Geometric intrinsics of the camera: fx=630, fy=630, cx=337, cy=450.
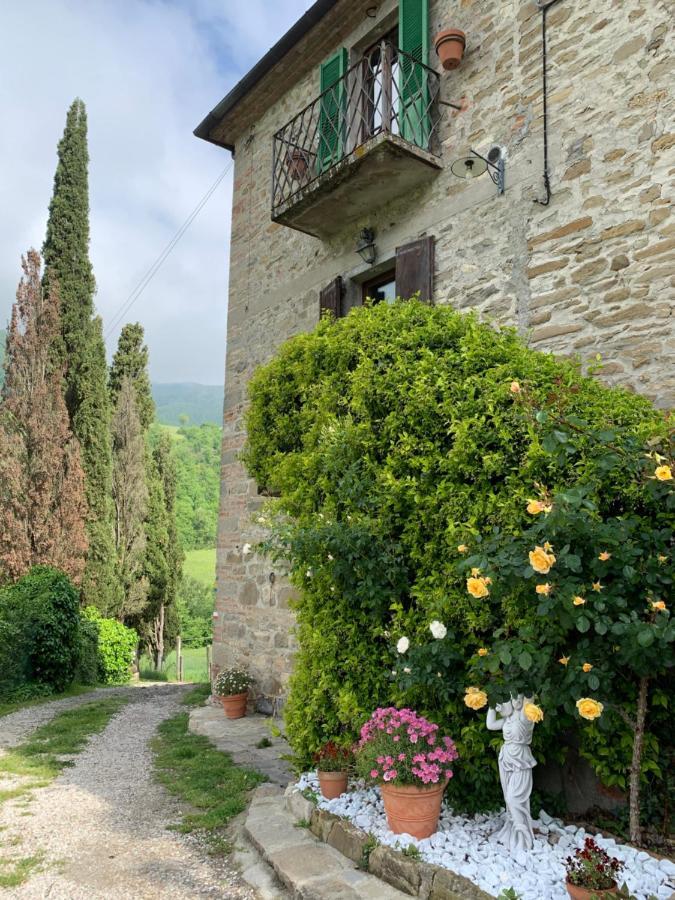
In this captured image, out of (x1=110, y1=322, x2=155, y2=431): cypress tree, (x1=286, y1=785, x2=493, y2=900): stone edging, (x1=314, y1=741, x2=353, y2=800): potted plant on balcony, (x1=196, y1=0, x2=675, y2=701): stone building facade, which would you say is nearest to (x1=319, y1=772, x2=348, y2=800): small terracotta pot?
(x1=314, y1=741, x2=353, y2=800): potted plant on balcony

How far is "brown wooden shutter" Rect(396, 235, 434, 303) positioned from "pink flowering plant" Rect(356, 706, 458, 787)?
406 centimetres

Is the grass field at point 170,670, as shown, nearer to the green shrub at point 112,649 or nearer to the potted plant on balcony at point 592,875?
the green shrub at point 112,649

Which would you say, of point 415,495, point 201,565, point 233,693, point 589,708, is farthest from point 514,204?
point 201,565

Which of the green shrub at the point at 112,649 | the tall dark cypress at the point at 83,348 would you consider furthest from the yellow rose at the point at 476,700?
the tall dark cypress at the point at 83,348

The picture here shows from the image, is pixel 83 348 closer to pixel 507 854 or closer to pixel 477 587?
pixel 477 587

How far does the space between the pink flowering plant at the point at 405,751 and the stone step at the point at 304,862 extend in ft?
1.47

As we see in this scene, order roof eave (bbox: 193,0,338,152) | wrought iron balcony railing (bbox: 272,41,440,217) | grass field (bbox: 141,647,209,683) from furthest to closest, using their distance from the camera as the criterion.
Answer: grass field (bbox: 141,647,209,683), roof eave (bbox: 193,0,338,152), wrought iron balcony railing (bbox: 272,41,440,217)

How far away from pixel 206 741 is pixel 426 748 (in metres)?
4.07

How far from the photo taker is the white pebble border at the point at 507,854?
270cm

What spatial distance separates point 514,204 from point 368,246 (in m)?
1.86

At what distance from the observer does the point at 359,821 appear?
351cm

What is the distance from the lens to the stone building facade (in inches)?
186

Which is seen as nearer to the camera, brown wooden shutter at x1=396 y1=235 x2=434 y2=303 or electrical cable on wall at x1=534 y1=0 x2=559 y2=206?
electrical cable on wall at x1=534 y1=0 x2=559 y2=206

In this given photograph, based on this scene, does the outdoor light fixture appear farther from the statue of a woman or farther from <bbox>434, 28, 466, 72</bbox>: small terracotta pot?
the statue of a woman
